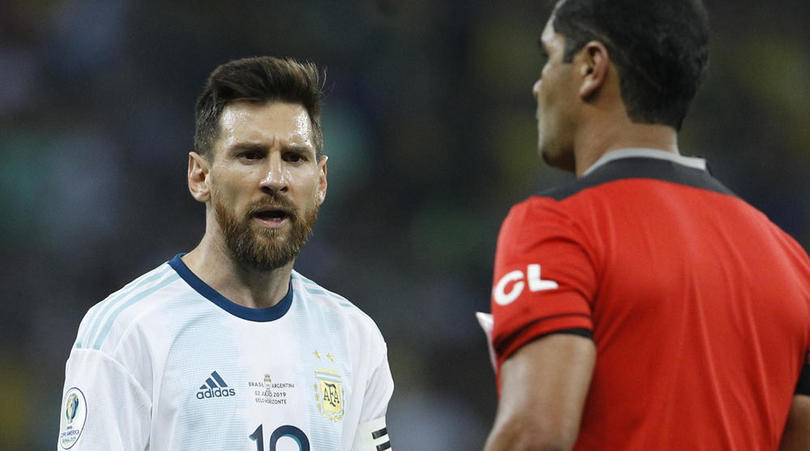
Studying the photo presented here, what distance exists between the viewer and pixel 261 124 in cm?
325

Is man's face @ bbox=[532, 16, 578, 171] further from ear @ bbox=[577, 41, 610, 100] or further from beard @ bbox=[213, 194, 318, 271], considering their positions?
beard @ bbox=[213, 194, 318, 271]

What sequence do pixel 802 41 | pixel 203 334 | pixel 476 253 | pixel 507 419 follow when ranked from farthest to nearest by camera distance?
pixel 802 41
pixel 476 253
pixel 203 334
pixel 507 419

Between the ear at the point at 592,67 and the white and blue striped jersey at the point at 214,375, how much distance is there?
5.19 feet

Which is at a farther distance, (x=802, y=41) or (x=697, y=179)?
(x=802, y=41)

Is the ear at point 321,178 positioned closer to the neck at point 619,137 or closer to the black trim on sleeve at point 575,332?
the neck at point 619,137

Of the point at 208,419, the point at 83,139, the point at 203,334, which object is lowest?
the point at 208,419

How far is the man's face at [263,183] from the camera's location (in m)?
3.16

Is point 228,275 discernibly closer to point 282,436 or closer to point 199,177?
point 199,177

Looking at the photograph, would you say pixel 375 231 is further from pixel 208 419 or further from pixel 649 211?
pixel 649 211

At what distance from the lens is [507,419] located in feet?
5.41

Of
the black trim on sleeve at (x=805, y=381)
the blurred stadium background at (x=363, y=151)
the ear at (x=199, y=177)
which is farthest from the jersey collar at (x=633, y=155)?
the blurred stadium background at (x=363, y=151)

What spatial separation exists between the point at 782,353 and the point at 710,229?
0.27 meters

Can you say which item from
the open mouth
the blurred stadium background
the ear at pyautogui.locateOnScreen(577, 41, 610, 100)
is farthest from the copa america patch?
the blurred stadium background

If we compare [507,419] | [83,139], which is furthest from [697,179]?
[83,139]
